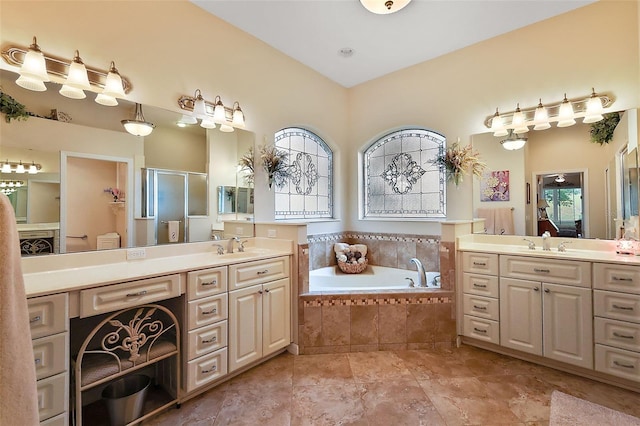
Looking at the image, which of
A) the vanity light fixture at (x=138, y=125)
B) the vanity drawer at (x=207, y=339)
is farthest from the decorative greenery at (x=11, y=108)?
the vanity drawer at (x=207, y=339)

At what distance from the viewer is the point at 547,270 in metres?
2.33

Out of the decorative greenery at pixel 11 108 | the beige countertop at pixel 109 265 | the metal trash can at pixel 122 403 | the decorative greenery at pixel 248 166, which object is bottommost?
the metal trash can at pixel 122 403

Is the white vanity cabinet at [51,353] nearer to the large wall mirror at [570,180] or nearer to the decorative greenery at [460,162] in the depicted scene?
the decorative greenery at [460,162]

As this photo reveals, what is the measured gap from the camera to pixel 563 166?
2.73 m

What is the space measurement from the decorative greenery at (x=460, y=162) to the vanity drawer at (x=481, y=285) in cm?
108

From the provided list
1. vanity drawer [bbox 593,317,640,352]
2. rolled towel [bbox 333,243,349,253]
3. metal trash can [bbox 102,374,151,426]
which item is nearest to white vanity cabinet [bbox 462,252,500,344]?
vanity drawer [bbox 593,317,640,352]

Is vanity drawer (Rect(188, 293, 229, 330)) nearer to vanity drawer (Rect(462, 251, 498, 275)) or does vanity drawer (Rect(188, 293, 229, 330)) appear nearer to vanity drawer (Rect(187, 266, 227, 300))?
vanity drawer (Rect(187, 266, 227, 300))

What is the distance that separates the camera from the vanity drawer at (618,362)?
79.3 inches

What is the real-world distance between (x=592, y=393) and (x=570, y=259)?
0.91 m

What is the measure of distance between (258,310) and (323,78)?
2.97 m

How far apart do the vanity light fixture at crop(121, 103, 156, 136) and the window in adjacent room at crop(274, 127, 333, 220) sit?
4.56ft

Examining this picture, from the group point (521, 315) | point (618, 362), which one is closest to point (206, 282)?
point (521, 315)

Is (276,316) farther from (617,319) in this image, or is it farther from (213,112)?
(617,319)

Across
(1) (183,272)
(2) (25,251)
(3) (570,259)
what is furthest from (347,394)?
(2) (25,251)
